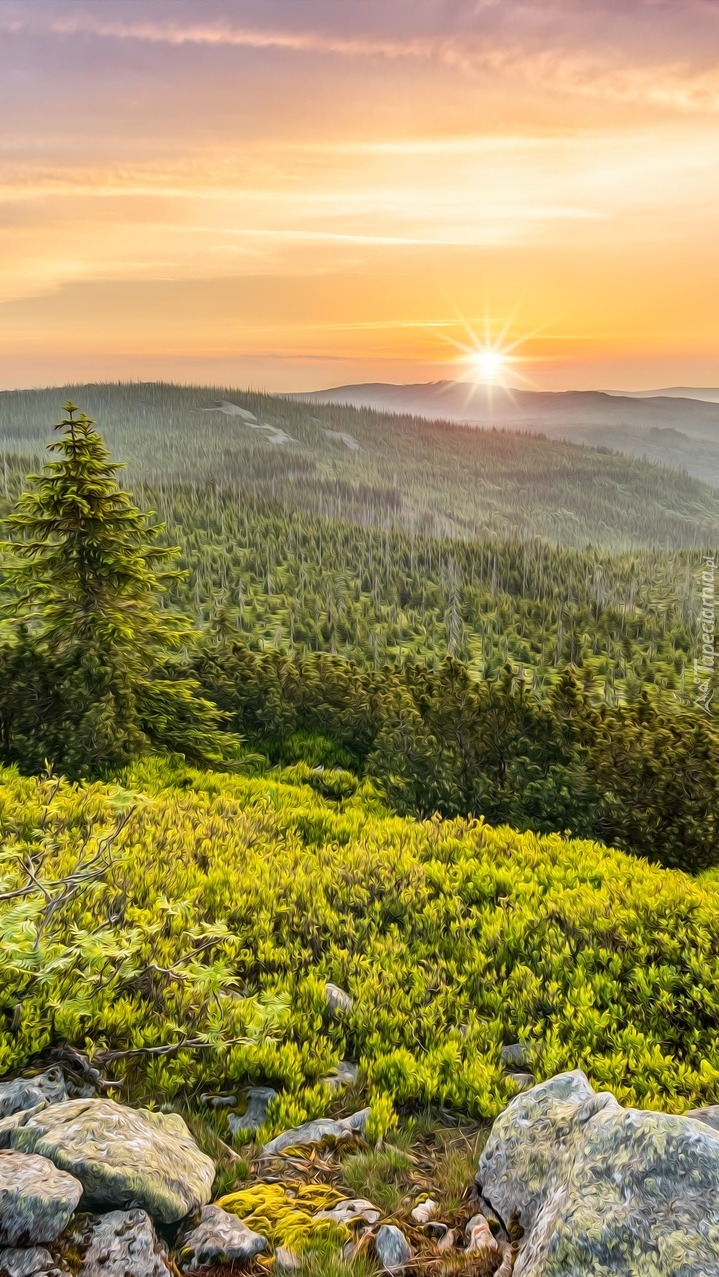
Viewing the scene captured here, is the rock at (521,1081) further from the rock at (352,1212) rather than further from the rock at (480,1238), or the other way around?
the rock at (352,1212)

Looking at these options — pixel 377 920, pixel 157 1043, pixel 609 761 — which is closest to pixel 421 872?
pixel 377 920

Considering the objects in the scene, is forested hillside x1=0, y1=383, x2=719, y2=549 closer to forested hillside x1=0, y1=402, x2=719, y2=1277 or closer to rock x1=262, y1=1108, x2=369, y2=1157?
forested hillside x1=0, y1=402, x2=719, y2=1277

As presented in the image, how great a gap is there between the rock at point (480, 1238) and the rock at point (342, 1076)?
1558 mm

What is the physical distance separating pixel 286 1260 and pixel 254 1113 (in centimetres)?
156

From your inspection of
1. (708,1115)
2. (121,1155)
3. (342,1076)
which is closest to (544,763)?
(342,1076)

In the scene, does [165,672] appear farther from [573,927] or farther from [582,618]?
[582,618]

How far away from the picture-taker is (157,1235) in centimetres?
357

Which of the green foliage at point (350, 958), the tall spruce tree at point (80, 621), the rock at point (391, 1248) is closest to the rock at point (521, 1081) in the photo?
the green foliage at point (350, 958)

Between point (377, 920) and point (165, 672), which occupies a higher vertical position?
point (165, 672)

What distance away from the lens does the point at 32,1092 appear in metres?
4.48

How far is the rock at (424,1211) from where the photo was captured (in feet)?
12.6

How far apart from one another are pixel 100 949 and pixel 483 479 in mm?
189631

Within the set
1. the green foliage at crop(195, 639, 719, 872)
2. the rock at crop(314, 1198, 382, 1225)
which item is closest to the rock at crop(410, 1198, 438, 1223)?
the rock at crop(314, 1198, 382, 1225)

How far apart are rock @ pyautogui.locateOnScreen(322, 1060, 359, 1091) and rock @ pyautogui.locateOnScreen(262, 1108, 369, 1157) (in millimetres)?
273
